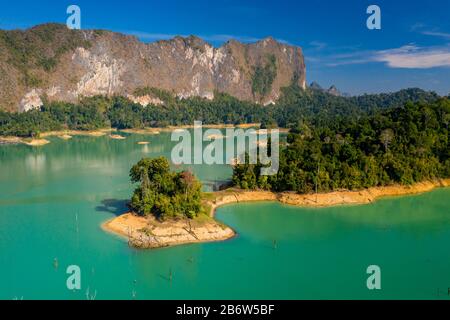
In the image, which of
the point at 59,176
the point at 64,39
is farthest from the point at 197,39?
the point at 59,176

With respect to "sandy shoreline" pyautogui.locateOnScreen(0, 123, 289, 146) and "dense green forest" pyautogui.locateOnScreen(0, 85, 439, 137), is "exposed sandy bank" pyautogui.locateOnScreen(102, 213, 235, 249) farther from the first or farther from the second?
"dense green forest" pyautogui.locateOnScreen(0, 85, 439, 137)

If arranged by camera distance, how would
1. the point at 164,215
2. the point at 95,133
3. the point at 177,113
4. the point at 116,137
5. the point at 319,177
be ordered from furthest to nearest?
the point at 177,113 → the point at 95,133 → the point at 116,137 → the point at 319,177 → the point at 164,215

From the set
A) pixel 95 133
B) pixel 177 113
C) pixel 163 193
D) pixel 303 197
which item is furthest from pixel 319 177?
pixel 177 113

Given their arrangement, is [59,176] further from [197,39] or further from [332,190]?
[197,39]

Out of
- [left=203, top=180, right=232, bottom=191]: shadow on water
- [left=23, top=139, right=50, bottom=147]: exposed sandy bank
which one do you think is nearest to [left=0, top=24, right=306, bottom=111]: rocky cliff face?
[left=23, top=139, right=50, bottom=147]: exposed sandy bank

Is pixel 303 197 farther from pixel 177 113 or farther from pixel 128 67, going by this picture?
pixel 128 67

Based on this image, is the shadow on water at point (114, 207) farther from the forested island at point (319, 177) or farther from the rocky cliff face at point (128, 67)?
the rocky cliff face at point (128, 67)

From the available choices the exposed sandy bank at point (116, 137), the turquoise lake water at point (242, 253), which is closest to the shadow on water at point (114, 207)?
the turquoise lake water at point (242, 253)
